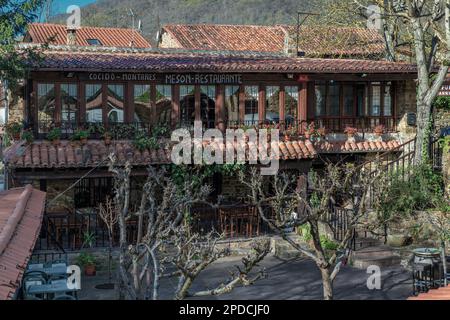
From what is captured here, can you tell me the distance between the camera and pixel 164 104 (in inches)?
793

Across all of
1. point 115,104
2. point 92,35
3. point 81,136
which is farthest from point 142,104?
point 92,35

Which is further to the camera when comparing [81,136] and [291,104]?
[291,104]

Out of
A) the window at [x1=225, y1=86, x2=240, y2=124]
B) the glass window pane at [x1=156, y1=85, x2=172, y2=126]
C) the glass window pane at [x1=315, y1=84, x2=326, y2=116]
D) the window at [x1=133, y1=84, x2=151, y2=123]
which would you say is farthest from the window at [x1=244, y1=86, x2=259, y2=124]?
the window at [x1=133, y1=84, x2=151, y2=123]

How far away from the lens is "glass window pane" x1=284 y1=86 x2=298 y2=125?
21156mm

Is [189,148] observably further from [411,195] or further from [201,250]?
[201,250]

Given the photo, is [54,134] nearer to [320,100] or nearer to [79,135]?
[79,135]

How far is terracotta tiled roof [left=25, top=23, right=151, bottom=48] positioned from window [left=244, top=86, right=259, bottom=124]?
1933 cm

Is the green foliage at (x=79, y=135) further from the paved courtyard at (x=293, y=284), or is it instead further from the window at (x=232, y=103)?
the window at (x=232, y=103)

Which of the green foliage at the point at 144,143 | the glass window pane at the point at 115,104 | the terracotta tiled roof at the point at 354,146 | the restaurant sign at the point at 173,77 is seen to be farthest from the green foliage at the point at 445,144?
the glass window pane at the point at 115,104

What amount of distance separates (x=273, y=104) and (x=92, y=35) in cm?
2303

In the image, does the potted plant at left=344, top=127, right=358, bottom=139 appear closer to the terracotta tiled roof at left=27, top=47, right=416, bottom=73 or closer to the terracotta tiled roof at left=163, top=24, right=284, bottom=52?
the terracotta tiled roof at left=27, top=47, right=416, bottom=73

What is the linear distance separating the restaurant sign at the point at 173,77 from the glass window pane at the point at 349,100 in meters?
4.46

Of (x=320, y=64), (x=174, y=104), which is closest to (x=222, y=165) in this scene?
(x=174, y=104)

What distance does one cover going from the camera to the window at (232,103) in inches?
813
